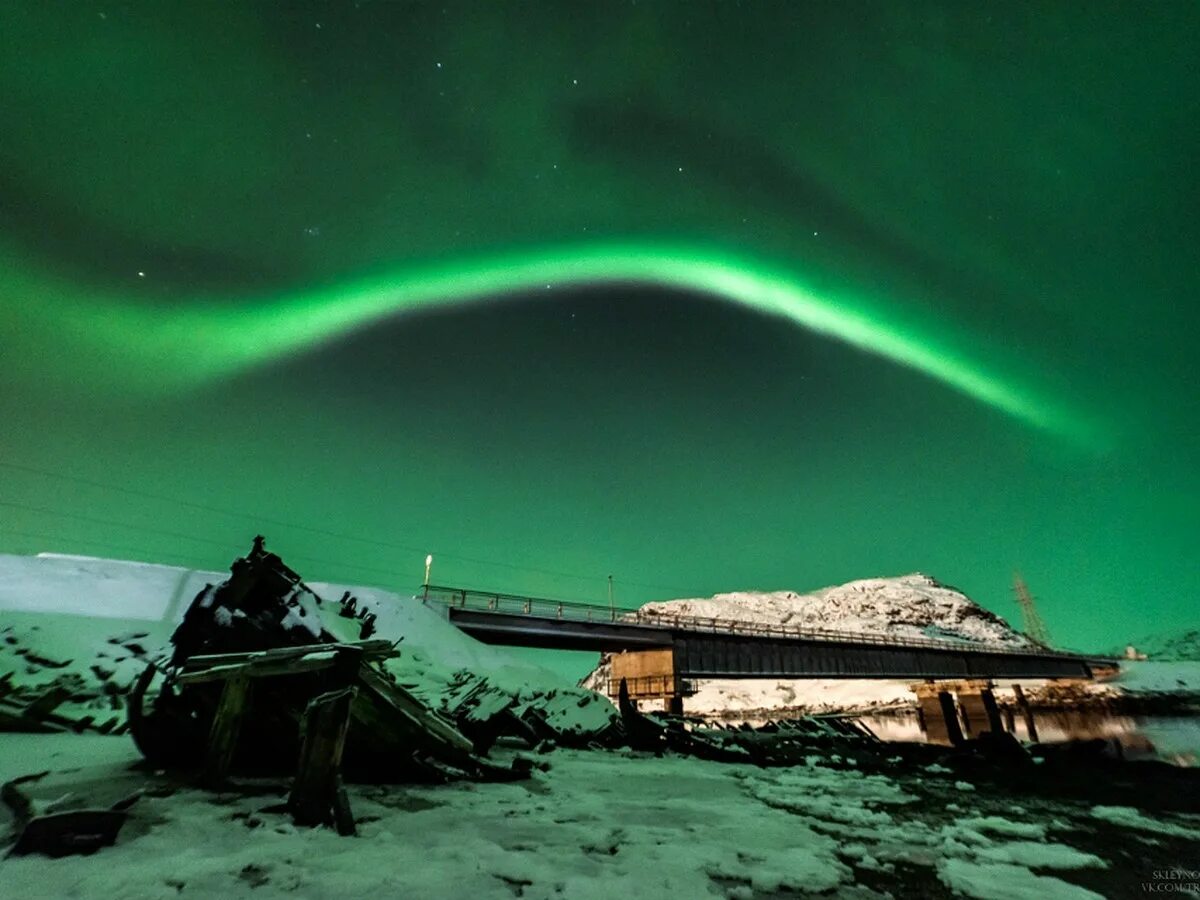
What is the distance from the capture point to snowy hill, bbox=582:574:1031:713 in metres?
99.8

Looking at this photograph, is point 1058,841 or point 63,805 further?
point 1058,841

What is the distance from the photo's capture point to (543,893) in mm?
3582

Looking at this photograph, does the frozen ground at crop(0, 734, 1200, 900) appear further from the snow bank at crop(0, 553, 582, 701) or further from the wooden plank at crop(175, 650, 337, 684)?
the snow bank at crop(0, 553, 582, 701)

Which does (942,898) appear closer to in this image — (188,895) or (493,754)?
(188,895)

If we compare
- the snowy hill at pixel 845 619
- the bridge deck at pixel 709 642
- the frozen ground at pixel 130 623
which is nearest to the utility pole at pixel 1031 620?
the snowy hill at pixel 845 619

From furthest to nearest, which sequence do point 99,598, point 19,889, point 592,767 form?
point 99,598 → point 592,767 → point 19,889

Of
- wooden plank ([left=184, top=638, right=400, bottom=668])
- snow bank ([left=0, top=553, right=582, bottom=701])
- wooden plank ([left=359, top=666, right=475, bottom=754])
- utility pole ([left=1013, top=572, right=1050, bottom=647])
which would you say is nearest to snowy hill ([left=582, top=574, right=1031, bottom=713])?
utility pole ([left=1013, top=572, right=1050, bottom=647])

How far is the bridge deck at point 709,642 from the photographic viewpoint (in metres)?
30.8

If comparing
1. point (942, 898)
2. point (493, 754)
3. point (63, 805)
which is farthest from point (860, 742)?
point (63, 805)

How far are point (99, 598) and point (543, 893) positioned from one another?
79.4ft

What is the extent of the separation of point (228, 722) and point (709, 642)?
109 feet

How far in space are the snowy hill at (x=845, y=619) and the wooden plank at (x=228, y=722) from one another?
9615cm

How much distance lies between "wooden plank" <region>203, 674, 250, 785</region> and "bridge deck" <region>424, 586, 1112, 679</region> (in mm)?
23645

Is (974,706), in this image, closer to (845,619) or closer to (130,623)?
(130,623)
